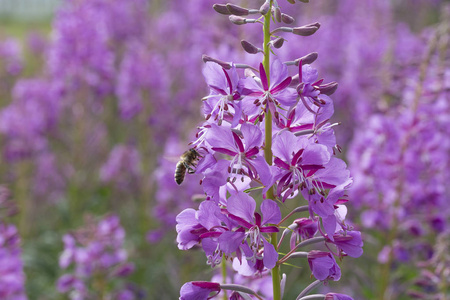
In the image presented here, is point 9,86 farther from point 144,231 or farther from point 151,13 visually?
point 144,231

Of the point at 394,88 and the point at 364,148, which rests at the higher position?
the point at 394,88

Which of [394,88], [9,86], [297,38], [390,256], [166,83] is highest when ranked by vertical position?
[9,86]

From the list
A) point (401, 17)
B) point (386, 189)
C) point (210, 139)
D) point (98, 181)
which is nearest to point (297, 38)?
point (98, 181)

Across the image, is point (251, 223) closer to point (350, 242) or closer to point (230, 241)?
point (230, 241)

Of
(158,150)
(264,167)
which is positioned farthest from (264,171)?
(158,150)

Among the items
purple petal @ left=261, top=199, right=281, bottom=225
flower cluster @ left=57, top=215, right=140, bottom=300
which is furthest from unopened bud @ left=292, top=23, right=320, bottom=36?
flower cluster @ left=57, top=215, right=140, bottom=300

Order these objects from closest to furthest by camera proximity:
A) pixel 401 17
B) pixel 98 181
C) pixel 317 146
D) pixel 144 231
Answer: pixel 317 146 → pixel 144 231 → pixel 98 181 → pixel 401 17

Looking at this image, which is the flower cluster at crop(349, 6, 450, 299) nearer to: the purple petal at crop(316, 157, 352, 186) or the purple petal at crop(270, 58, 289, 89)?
the purple petal at crop(316, 157, 352, 186)

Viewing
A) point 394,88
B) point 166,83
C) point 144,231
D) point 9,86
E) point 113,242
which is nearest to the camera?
point 113,242
